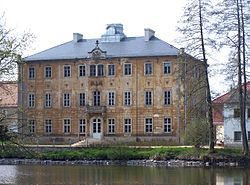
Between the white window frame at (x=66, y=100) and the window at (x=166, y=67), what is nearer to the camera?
the window at (x=166, y=67)

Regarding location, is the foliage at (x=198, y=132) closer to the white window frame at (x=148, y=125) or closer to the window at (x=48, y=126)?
the white window frame at (x=148, y=125)

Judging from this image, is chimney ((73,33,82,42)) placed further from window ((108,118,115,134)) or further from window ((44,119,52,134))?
window ((108,118,115,134))

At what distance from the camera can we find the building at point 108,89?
173 feet

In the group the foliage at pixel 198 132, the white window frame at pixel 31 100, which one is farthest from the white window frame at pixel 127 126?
the foliage at pixel 198 132

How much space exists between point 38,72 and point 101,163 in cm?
1957

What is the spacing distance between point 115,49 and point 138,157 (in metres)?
17.3

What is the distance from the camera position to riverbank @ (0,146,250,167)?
122ft

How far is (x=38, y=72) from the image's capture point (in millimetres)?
56938

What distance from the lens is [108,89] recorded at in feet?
179

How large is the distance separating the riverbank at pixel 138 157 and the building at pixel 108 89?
10573 millimetres

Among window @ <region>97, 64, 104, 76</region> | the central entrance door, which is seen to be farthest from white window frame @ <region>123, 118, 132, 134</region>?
window @ <region>97, 64, 104, 76</region>

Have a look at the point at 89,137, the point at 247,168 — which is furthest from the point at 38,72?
the point at 247,168

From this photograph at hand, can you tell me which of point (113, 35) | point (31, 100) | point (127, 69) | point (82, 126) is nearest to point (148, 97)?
point (127, 69)

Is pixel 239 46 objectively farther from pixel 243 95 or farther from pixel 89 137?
pixel 89 137
